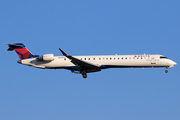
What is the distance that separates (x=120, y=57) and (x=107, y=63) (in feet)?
5.78

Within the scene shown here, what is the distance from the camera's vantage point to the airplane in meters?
36.2

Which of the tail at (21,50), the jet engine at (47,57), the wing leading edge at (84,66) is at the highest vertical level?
the tail at (21,50)

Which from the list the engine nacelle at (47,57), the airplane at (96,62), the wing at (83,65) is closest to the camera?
the wing at (83,65)

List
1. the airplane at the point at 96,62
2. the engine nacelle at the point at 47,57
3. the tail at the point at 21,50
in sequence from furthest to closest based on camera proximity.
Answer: the tail at the point at 21,50 → the engine nacelle at the point at 47,57 → the airplane at the point at 96,62

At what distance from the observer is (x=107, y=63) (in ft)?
120

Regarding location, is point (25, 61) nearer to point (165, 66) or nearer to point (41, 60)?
point (41, 60)

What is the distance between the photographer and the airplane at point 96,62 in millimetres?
36219

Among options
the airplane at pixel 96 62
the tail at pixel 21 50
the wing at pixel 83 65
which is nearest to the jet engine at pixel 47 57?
the airplane at pixel 96 62

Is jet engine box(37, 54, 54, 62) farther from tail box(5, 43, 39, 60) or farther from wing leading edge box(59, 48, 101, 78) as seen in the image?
wing leading edge box(59, 48, 101, 78)

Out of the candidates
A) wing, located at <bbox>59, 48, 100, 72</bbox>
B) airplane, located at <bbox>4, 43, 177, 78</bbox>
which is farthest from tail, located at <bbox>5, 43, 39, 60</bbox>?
wing, located at <bbox>59, 48, 100, 72</bbox>

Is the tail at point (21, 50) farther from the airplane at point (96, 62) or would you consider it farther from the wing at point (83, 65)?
the wing at point (83, 65)

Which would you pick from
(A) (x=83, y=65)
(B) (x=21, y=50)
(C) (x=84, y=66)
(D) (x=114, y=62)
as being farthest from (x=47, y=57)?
(D) (x=114, y=62)

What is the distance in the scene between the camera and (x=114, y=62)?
3631 centimetres

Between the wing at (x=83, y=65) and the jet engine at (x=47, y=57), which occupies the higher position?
the jet engine at (x=47, y=57)
